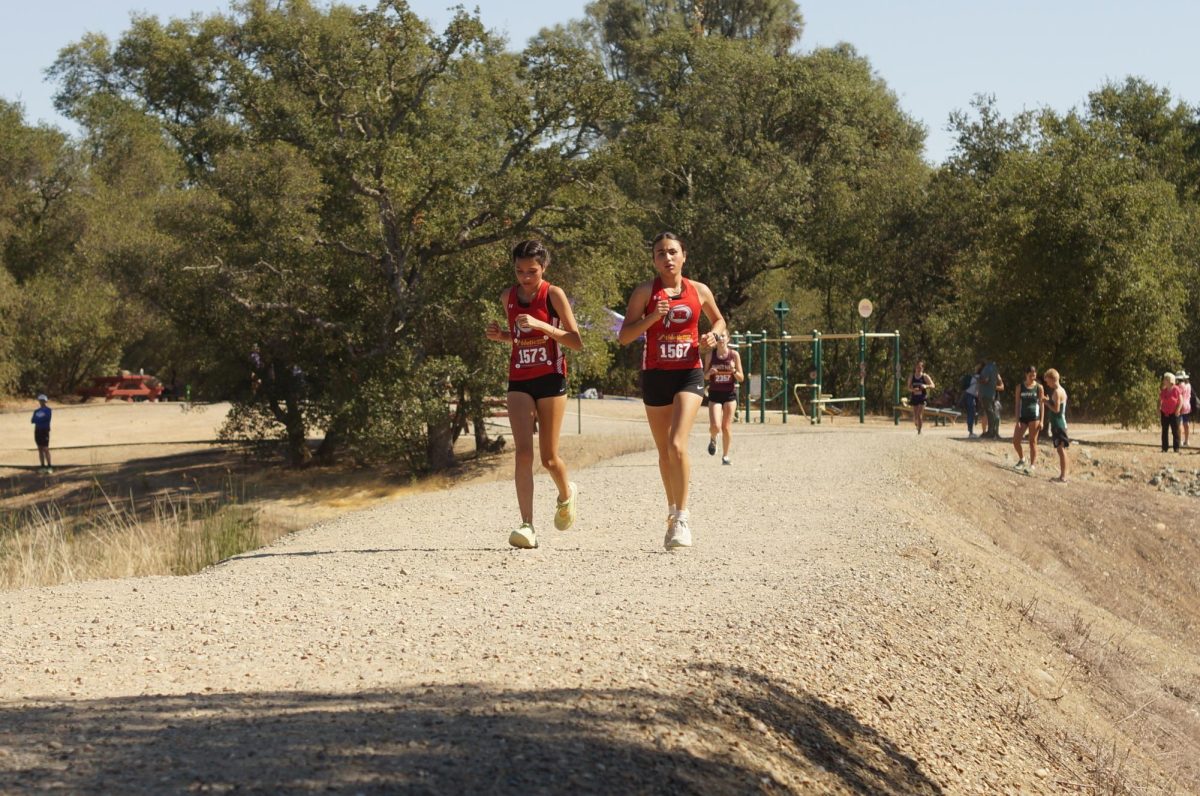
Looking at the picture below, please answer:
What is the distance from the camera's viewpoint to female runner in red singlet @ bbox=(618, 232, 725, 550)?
9.45 metres

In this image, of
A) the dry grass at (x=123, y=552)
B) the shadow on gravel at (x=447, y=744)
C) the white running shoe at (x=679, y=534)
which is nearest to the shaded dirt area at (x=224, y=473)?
the dry grass at (x=123, y=552)

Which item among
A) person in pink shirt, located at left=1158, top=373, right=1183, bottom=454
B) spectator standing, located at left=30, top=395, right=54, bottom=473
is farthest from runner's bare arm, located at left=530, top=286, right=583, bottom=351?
spectator standing, located at left=30, top=395, right=54, bottom=473

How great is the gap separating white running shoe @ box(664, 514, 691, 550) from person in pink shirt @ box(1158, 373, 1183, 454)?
21.9 meters

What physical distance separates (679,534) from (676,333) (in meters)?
1.53

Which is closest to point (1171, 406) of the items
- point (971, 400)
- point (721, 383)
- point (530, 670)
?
point (971, 400)

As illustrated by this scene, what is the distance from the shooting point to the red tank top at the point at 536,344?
31.4ft

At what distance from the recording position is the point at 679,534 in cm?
1005

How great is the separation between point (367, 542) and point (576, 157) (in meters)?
15.1

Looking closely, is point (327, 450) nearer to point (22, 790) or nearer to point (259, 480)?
point (259, 480)

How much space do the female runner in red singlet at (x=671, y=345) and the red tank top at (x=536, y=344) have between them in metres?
0.51

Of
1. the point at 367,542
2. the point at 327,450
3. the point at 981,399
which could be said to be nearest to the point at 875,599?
the point at 367,542

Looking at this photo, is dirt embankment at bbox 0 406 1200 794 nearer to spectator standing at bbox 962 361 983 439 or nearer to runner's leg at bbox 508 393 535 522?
runner's leg at bbox 508 393 535 522

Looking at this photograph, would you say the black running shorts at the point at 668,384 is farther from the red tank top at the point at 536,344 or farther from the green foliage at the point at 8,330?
the green foliage at the point at 8,330

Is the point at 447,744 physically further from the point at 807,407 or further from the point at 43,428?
the point at 807,407
